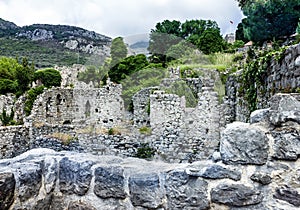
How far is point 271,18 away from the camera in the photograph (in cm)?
2000

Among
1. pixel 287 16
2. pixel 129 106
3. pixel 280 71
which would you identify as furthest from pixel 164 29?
pixel 280 71

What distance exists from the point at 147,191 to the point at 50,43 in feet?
130

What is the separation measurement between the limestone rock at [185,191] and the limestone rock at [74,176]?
22.7 inches

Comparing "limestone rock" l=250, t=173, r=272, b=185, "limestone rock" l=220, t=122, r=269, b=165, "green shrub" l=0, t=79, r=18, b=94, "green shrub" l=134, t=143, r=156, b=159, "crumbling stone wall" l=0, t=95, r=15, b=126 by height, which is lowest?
"green shrub" l=134, t=143, r=156, b=159

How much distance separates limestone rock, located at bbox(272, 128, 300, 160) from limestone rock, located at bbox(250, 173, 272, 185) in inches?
4.6

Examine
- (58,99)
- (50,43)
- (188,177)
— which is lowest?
(188,177)

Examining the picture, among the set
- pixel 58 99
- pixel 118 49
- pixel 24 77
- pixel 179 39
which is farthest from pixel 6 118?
pixel 179 39

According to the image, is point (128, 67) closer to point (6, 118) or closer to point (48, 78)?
point (6, 118)

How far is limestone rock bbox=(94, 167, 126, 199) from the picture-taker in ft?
6.96

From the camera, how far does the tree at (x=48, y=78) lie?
74.5 ft

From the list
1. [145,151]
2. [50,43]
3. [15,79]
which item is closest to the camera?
[145,151]

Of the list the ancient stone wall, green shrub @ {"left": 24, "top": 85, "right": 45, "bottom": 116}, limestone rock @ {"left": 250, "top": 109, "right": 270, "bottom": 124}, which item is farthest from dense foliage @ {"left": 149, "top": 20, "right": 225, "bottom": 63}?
limestone rock @ {"left": 250, "top": 109, "right": 270, "bottom": 124}

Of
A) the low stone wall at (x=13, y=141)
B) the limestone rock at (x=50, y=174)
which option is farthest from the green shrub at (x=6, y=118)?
the limestone rock at (x=50, y=174)

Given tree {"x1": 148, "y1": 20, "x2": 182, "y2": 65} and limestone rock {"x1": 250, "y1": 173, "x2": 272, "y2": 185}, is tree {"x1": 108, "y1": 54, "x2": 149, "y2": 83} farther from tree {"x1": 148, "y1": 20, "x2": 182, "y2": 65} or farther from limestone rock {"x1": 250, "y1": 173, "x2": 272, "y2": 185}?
limestone rock {"x1": 250, "y1": 173, "x2": 272, "y2": 185}
